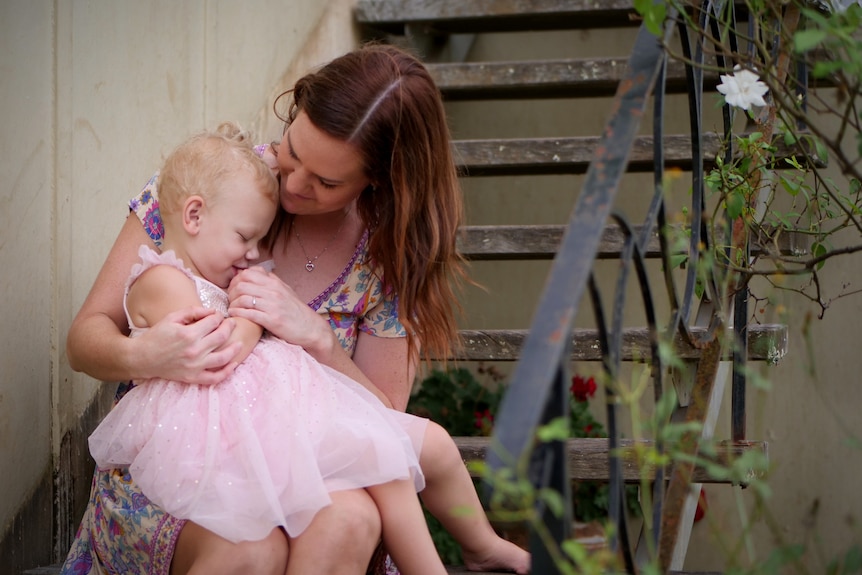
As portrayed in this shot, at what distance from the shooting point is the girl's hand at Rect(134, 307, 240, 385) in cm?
171

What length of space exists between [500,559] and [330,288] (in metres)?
0.68

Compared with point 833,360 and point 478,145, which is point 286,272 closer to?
point 478,145

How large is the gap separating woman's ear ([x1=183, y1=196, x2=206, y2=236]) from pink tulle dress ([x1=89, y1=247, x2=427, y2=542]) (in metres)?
0.22

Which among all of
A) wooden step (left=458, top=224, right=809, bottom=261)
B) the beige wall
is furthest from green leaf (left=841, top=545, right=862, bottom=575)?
wooden step (left=458, top=224, right=809, bottom=261)

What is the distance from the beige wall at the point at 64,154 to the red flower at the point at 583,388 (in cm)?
188

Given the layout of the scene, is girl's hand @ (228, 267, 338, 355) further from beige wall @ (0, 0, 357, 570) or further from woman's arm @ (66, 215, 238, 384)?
beige wall @ (0, 0, 357, 570)

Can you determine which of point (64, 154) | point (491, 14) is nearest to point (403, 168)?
point (64, 154)

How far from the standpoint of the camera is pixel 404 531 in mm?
1695

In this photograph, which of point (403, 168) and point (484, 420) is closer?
point (403, 168)

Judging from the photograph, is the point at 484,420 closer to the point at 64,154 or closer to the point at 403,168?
the point at 403,168

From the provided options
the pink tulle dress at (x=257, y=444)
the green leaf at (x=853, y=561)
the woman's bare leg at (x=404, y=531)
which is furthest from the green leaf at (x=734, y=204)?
the green leaf at (x=853, y=561)

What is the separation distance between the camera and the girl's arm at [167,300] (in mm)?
1826

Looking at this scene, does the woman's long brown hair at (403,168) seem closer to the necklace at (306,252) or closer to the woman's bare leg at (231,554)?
the necklace at (306,252)

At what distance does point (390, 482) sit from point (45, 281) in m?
0.96
